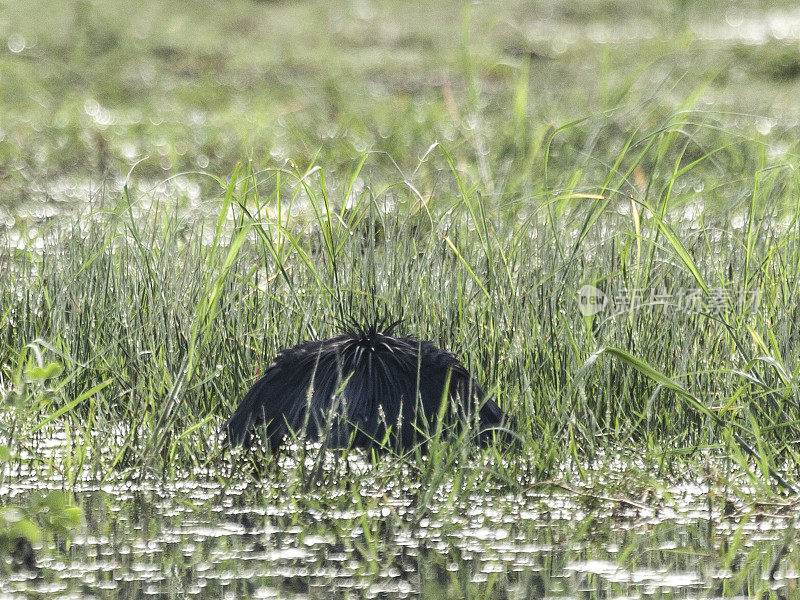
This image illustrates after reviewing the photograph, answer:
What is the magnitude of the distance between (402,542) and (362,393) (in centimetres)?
41

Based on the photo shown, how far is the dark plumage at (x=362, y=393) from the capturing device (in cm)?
223

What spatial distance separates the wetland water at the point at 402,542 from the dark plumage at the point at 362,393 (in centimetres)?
9

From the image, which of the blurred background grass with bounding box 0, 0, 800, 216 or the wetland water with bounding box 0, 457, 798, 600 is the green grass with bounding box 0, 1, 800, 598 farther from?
the blurred background grass with bounding box 0, 0, 800, 216

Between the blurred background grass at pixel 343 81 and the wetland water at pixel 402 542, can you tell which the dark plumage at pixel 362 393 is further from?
the blurred background grass at pixel 343 81

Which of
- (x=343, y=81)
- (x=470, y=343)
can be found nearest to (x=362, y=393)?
(x=470, y=343)

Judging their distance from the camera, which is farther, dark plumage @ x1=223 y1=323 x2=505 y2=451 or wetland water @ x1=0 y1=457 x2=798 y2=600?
dark plumage @ x1=223 y1=323 x2=505 y2=451

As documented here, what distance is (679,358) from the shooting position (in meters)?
2.52

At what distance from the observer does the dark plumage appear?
2.23m

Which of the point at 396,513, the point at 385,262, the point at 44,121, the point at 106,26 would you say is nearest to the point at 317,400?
the point at 396,513

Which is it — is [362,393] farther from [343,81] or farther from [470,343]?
[343,81]

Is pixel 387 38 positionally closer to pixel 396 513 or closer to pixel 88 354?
pixel 88 354

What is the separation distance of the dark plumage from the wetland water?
0.09 meters

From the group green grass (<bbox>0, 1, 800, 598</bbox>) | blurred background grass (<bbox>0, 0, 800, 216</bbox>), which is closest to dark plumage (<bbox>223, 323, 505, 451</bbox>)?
green grass (<bbox>0, 1, 800, 598</bbox>)

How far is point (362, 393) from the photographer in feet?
7.36
